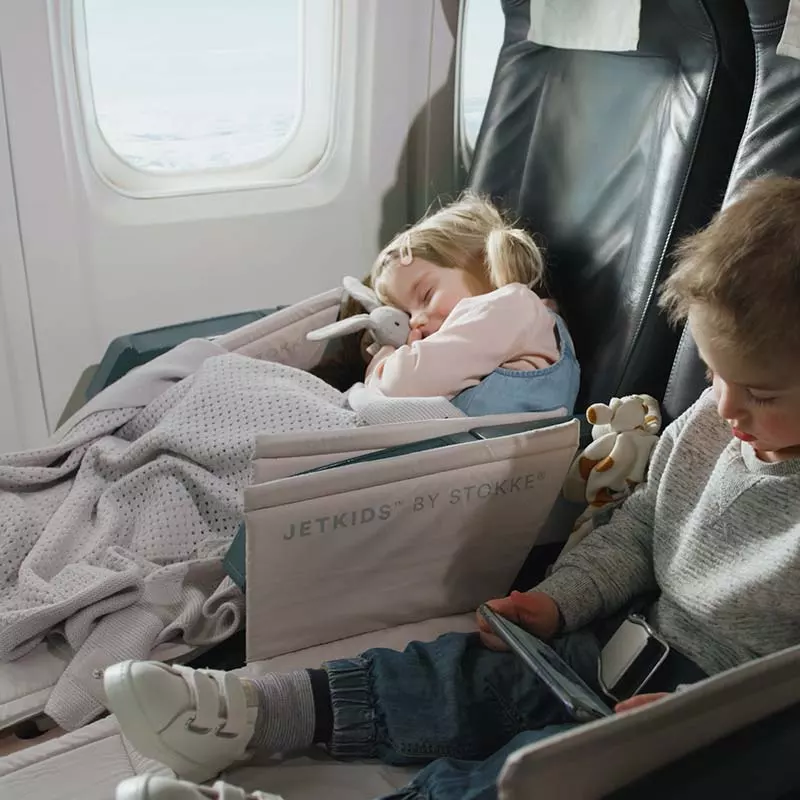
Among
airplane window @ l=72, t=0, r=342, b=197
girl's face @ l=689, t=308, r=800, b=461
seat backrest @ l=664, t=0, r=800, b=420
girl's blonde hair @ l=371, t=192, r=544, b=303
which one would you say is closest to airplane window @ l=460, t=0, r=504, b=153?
airplane window @ l=72, t=0, r=342, b=197

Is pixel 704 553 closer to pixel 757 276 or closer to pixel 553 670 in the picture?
pixel 553 670

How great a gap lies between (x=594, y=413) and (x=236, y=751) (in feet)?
2.09

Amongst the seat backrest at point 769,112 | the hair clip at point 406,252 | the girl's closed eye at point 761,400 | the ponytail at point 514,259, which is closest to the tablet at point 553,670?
the girl's closed eye at point 761,400

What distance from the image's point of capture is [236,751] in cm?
98

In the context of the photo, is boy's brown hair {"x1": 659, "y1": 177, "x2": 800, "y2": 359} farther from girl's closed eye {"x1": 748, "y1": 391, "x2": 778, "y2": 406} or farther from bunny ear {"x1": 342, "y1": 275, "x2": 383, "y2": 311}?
bunny ear {"x1": 342, "y1": 275, "x2": 383, "y2": 311}

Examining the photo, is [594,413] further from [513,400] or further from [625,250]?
[625,250]

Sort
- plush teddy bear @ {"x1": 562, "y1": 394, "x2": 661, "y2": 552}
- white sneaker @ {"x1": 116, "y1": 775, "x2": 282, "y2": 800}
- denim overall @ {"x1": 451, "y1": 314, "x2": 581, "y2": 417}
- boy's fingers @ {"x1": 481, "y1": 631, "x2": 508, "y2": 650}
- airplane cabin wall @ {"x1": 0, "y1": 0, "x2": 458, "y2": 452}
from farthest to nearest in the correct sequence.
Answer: airplane cabin wall @ {"x1": 0, "y1": 0, "x2": 458, "y2": 452} → denim overall @ {"x1": 451, "y1": 314, "x2": 581, "y2": 417} → plush teddy bear @ {"x1": 562, "y1": 394, "x2": 661, "y2": 552} → boy's fingers @ {"x1": 481, "y1": 631, "x2": 508, "y2": 650} → white sneaker @ {"x1": 116, "y1": 775, "x2": 282, "y2": 800}

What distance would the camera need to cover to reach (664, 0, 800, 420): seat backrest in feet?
3.87

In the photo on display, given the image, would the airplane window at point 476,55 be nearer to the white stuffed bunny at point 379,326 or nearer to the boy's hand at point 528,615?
the white stuffed bunny at point 379,326

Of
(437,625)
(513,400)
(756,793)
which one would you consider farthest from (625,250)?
(756,793)

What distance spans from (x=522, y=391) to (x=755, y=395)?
52cm

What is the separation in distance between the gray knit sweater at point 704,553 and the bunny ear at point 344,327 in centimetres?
59

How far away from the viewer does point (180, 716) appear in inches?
37.6

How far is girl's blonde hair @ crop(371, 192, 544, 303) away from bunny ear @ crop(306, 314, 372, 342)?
0.24ft
